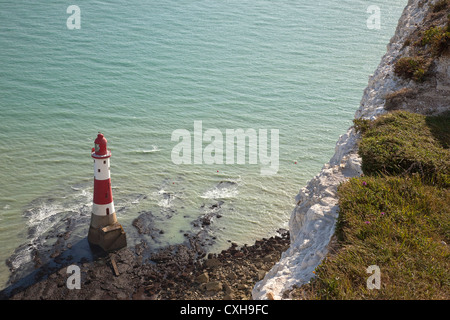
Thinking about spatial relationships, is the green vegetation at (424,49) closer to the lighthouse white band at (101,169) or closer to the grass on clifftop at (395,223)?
the grass on clifftop at (395,223)

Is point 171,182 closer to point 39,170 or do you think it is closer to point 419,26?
point 39,170

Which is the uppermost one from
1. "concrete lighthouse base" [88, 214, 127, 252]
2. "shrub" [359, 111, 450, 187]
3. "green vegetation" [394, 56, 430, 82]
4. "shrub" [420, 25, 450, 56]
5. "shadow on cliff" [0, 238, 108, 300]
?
"shrub" [420, 25, 450, 56]

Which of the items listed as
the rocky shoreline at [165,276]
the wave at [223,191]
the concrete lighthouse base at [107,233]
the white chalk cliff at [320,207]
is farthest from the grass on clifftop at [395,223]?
the wave at [223,191]

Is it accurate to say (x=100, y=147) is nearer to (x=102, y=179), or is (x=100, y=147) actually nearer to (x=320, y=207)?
(x=102, y=179)

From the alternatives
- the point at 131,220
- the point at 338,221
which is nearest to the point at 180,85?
the point at 131,220

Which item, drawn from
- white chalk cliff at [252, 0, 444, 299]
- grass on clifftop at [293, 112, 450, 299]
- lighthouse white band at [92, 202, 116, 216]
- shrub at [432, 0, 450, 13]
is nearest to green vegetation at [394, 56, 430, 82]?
white chalk cliff at [252, 0, 444, 299]

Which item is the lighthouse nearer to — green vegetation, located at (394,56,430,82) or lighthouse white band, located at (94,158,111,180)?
lighthouse white band, located at (94,158,111,180)
